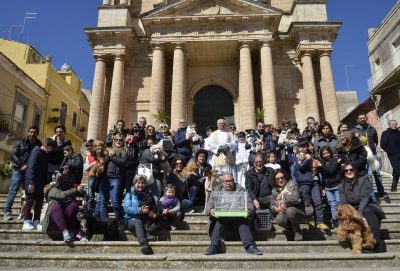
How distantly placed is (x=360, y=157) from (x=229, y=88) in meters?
12.6

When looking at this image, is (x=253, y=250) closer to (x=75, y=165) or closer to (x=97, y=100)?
(x=75, y=165)

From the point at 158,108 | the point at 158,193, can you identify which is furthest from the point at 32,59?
the point at 158,193

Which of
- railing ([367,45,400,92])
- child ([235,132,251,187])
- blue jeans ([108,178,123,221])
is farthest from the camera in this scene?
railing ([367,45,400,92])

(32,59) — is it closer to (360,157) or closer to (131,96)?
(131,96)

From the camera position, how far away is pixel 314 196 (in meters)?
6.36

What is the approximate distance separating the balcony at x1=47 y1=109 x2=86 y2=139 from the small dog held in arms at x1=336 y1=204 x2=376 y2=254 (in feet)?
78.5

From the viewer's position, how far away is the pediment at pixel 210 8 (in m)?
17.3

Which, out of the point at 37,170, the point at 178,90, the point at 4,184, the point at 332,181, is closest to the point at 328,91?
the point at 178,90

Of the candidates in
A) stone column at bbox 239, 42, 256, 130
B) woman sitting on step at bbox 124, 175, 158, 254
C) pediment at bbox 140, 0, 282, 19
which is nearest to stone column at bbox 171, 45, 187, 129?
pediment at bbox 140, 0, 282, 19

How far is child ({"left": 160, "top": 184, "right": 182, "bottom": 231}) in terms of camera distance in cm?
618

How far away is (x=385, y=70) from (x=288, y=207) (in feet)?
65.7

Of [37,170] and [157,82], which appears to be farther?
[157,82]

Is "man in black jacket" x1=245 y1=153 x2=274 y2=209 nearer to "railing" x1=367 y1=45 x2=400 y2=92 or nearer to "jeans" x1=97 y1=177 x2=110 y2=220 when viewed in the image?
"jeans" x1=97 y1=177 x2=110 y2=220

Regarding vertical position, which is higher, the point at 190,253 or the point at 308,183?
the point at 308,183
